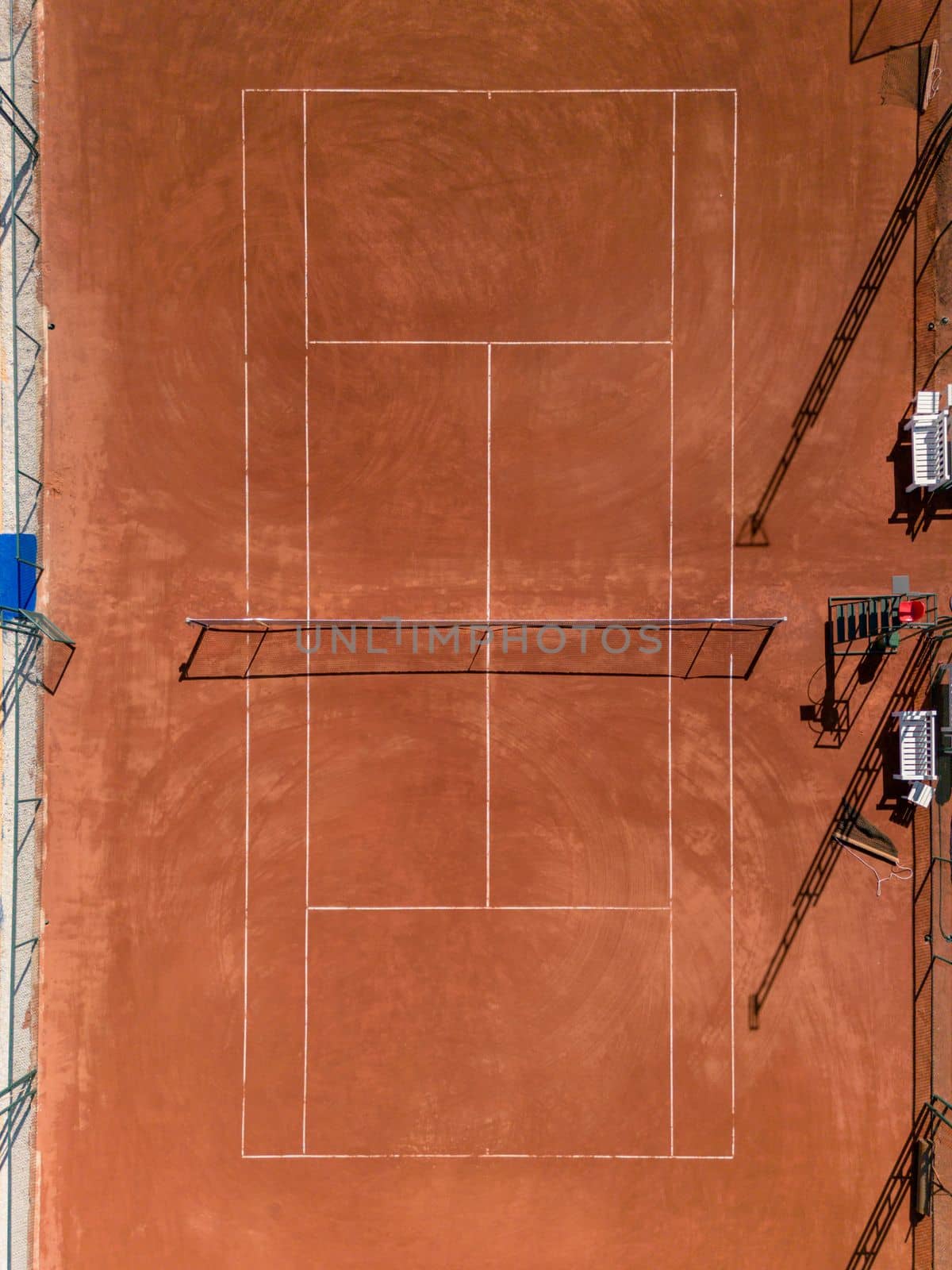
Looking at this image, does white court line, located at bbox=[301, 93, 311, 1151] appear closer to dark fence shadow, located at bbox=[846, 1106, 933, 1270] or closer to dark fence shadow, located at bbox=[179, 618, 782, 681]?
dark fence shadow, located at bbox=[179, 618, 782, 681]

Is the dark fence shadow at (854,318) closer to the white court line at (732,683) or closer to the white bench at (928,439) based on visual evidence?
the white court line at (732,683)

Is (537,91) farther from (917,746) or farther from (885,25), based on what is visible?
(917,746)

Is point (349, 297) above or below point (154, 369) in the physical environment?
above

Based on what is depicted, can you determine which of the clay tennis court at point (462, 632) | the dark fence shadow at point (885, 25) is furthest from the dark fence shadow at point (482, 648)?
the dark fence shadow at point (885, 25)

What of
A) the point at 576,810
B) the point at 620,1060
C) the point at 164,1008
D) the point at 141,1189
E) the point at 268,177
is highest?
the point at 268,177

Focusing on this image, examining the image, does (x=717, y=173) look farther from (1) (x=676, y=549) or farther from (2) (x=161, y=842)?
(2) (x=161, y=842)

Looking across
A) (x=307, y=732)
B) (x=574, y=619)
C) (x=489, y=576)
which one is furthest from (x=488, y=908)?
(x=489, y=576)

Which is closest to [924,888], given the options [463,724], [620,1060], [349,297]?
[620,1060]
